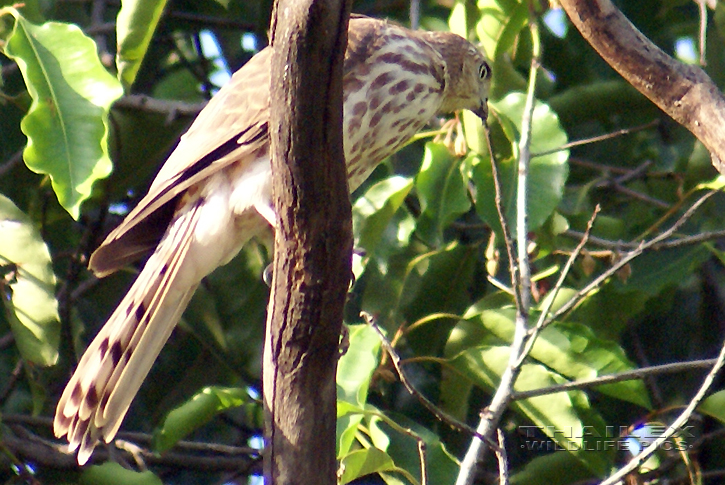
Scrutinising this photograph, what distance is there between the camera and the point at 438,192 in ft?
10.8

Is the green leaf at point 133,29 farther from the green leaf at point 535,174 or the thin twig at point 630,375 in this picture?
the thin twig at point 630,375

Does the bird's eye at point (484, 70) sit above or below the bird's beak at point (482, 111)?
above

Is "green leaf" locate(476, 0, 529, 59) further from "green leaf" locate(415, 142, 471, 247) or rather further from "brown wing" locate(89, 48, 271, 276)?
"brown wing" locate(89, 48, 271, 276)

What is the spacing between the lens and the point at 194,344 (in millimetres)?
4160

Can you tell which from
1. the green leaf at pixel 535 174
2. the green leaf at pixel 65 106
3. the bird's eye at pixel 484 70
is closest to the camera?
the green leaf at pixel 65 106

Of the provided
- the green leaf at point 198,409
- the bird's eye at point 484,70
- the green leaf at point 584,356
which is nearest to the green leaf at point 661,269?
the green leaf at point 584,356

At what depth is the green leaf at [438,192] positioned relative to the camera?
10.7ft

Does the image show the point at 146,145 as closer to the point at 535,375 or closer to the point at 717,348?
the point at 535,375

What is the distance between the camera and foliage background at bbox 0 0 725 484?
2.97m

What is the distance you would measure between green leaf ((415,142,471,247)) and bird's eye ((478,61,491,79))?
0.76 metres

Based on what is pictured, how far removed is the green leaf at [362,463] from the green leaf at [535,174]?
793 millimetres

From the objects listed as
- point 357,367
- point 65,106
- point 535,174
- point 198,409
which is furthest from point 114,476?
point 535,174

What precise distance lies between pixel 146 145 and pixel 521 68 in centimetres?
153

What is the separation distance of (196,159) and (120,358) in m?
0.61
